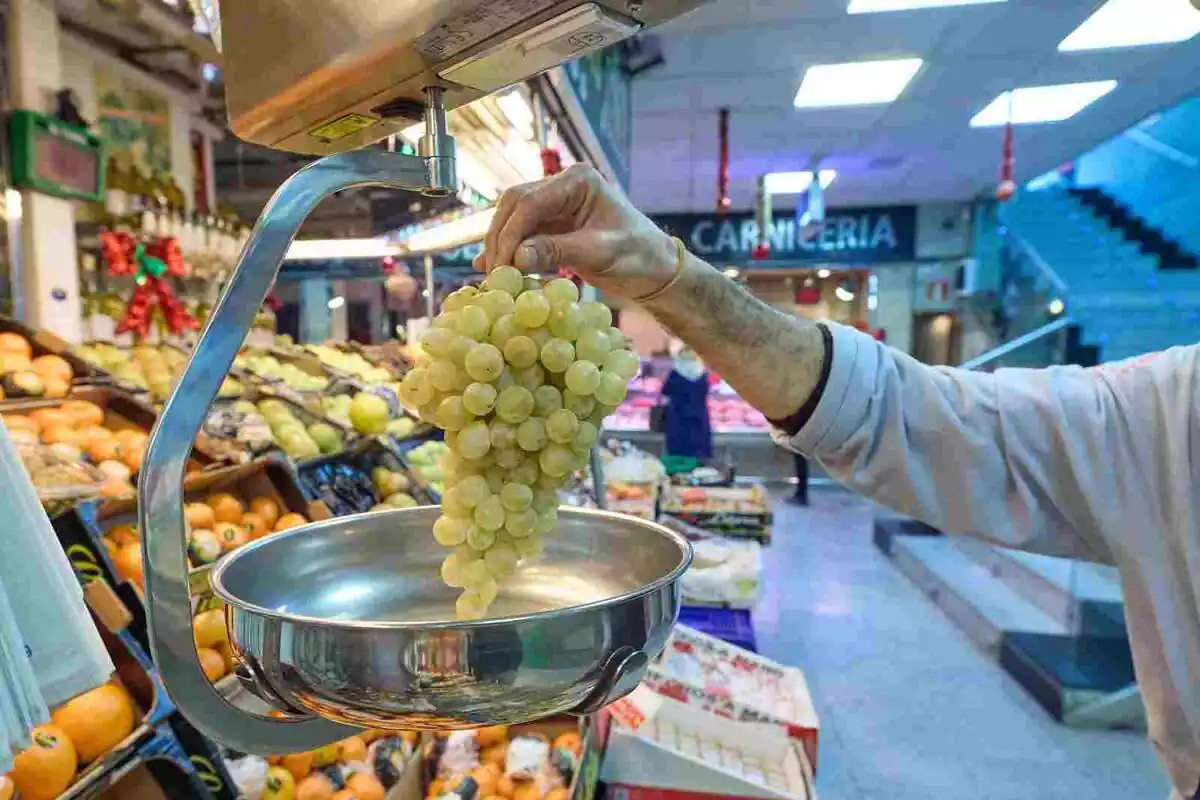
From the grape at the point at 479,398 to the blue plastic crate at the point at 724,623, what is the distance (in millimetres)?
2484

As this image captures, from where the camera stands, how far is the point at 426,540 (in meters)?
0.81

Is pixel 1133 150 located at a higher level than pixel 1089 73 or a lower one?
higher

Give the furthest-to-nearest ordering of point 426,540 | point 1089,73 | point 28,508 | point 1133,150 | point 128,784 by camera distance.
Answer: point 1133,150 → point 1089,73 → point 128,784 → point 426,540 → point 28,508

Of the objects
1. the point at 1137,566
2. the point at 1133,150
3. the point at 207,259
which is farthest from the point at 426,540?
the point at 1133,150

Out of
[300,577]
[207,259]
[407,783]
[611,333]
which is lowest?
[407,783]

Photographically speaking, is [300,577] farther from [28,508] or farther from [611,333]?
[611,333]

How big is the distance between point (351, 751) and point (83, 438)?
1.06m

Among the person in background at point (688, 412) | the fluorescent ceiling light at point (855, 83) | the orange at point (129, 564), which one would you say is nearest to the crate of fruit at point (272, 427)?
the orange at point (129, 564)

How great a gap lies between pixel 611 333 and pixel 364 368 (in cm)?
349

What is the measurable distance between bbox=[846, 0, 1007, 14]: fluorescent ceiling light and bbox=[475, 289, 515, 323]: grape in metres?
4.37

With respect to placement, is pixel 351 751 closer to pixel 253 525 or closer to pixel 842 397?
pixel 253 525

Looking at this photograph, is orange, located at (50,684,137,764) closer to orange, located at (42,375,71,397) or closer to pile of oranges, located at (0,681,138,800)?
pile of oranges, located at (0,681,138,800)

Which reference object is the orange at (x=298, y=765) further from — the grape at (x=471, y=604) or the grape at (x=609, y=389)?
the grape at (x=609, y=389)

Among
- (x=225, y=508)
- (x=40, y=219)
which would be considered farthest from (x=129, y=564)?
(x=40, y=219)
